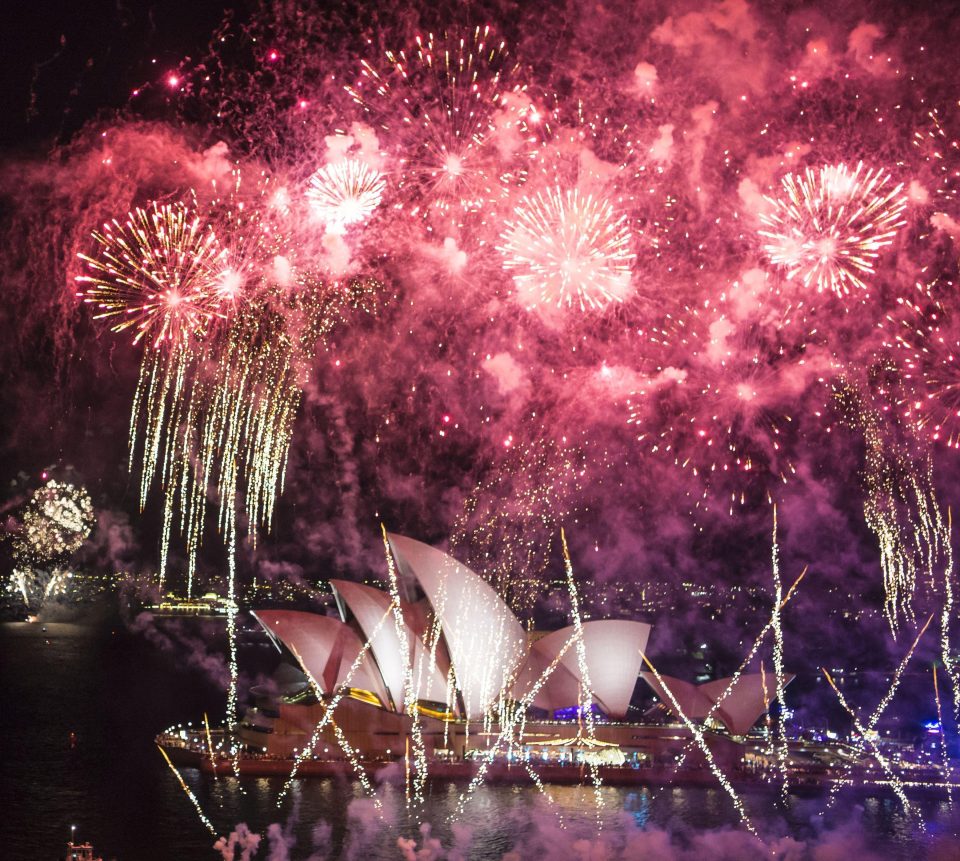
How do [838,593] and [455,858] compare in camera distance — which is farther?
[838,593]

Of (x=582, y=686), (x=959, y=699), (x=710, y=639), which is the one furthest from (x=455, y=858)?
(x=710, y=639)

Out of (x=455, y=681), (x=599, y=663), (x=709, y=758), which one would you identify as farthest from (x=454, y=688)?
(x=709, y=758)

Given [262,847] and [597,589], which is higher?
[597,589]

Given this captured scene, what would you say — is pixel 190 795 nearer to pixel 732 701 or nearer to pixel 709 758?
pixel 709 758

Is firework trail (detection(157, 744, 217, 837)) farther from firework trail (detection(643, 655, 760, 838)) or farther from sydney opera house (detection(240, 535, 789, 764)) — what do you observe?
firework trail (detection(643, 655, 760, 838))

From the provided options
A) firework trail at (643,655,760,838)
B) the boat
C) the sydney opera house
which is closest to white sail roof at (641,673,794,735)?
the sydney opera house

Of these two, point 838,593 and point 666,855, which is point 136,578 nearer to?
point 838,593
